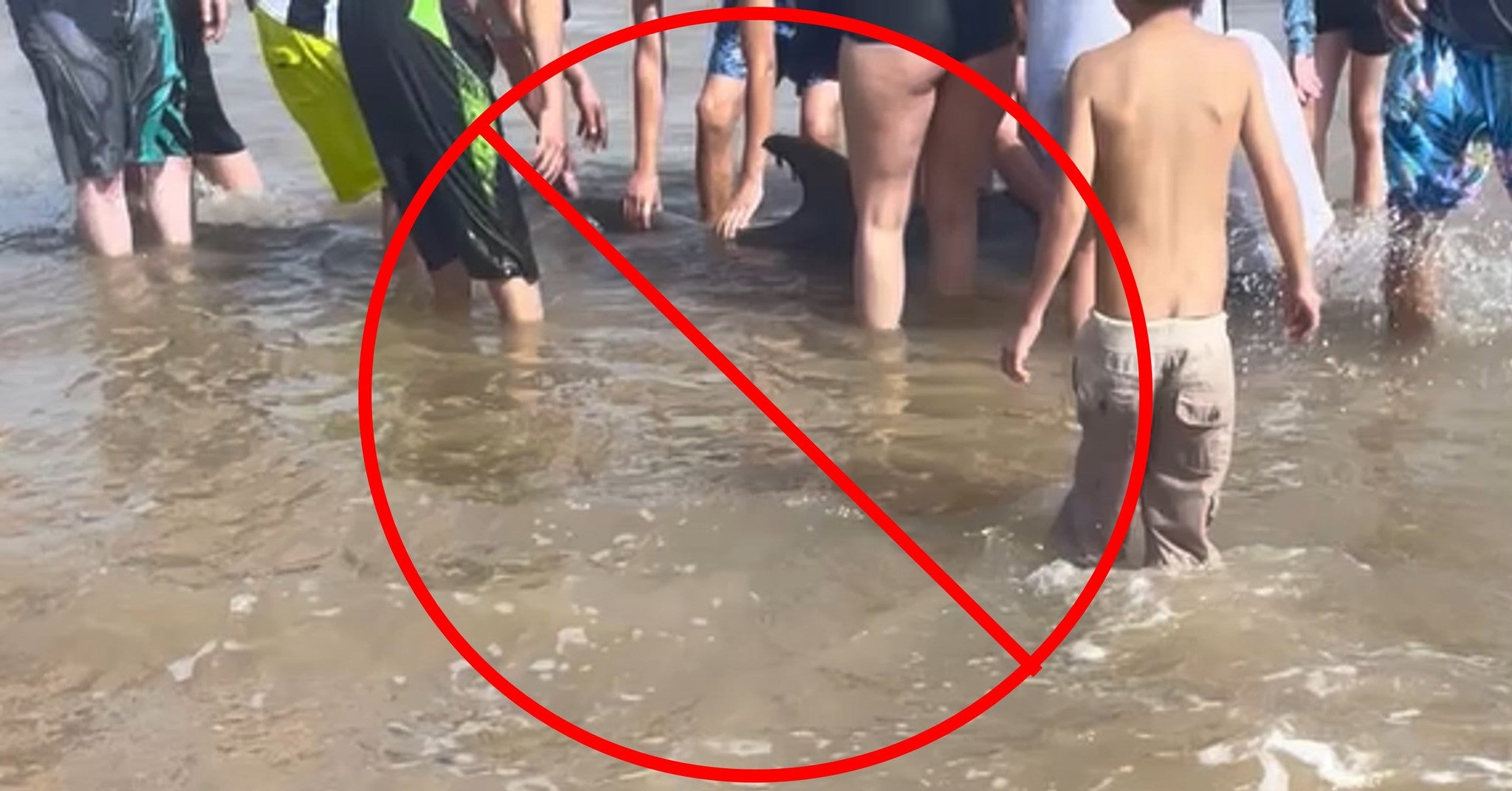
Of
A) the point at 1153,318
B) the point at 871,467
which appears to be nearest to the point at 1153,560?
the point at 1153,318

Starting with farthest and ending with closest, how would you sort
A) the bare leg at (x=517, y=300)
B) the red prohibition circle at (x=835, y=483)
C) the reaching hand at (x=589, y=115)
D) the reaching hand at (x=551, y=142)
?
the reaching hand at (x=589, y=115)
the bare leg at (x=517, y=300)
the reaching hand at (x=551, y=142)
the red prohibition circle at (x=835, y=483)

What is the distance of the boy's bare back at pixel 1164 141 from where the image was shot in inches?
158

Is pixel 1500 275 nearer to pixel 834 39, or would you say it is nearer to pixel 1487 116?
pixel 1487 116

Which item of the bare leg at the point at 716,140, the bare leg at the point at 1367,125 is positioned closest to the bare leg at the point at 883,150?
the bare leg at the point at 716,140

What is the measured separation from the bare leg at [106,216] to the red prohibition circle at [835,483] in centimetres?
194

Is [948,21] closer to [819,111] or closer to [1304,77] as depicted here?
[1304,77]

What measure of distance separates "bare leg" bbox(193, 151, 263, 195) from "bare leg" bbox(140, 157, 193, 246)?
2.24 feet

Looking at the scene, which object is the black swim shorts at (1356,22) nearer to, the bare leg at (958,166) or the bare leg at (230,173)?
the bare leg at (958,166)

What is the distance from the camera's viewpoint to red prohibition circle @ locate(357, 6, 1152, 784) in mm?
3572

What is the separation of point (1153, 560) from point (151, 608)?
2106 millimetres

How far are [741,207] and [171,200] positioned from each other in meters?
2.18

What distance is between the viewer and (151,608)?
421 centimetres

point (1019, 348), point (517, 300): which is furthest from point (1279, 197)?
point (517, 300)

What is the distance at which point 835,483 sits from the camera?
4.90 meters
